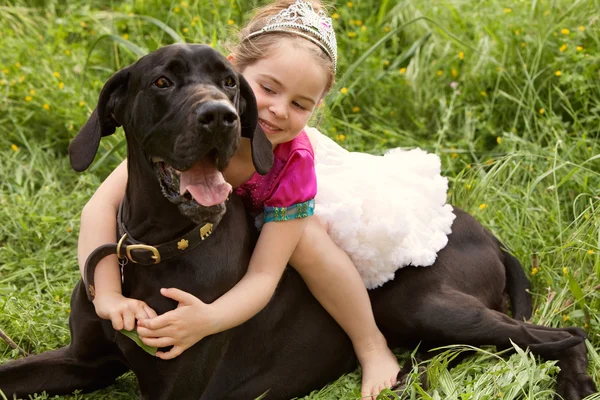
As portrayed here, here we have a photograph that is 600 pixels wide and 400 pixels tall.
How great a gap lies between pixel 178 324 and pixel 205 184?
44cm

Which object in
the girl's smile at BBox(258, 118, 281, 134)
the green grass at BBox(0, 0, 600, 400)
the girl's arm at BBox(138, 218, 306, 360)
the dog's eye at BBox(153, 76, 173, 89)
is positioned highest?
the dog's eye at BBox(153, 76, 173, 89)

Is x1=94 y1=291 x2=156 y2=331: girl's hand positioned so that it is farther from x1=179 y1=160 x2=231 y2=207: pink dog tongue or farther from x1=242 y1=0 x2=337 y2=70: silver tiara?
x1=242 y1=0 x2=337 y2=70: silver tiara

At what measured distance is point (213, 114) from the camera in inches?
96.0

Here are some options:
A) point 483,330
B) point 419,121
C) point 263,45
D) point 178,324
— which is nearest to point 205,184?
point 178,324

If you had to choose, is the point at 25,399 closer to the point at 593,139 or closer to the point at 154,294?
the point at 154,294

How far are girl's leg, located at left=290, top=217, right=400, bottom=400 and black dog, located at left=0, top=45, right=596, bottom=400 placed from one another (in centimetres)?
8

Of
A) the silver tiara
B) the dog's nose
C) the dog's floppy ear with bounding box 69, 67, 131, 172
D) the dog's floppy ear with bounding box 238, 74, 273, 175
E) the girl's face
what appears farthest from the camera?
the silver tiara

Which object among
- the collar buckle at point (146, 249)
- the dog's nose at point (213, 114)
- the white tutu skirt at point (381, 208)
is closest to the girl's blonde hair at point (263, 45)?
the white tutu skirt at point (381, 208)

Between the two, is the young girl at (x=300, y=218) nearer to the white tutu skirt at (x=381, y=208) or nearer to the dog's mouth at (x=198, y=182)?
the white tutu skirt at (x=381, y=208)

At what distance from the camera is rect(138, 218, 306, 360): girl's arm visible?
262cm

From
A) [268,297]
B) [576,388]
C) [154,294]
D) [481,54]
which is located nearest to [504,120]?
[481,54]

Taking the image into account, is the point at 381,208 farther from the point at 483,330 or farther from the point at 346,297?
the point at 483,330

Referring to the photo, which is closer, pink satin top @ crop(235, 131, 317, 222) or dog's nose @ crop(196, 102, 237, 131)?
dog's nose @ crop(196, 102, 237, 131)

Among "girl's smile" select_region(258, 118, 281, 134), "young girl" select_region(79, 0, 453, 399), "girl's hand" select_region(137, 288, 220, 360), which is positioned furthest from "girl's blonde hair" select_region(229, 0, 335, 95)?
"girl's hand" select_region(137, 288, 220, 360)
